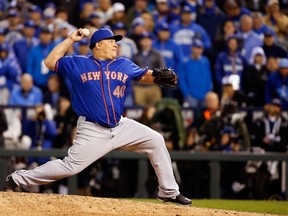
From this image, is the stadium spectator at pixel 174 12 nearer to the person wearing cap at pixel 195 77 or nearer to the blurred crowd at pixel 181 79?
the blurred crowd at pixel 181 79

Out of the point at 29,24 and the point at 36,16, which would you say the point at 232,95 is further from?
the point at 36,16

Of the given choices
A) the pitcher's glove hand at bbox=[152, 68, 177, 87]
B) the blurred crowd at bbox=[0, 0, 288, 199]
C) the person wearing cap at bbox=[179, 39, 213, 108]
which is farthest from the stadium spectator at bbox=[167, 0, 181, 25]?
the pitcher's glove hand at bbox=[152, 68, 177, 87]

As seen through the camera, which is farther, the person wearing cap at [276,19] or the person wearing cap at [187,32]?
the person wearing cap at [276,19]

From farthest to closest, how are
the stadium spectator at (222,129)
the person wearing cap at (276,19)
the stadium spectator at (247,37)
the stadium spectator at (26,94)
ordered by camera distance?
the person wearing cap at (276,19)
the stadium spectator at (247,37)
the stadium spectator at (26,94)
the stadium spectator at (222,129)

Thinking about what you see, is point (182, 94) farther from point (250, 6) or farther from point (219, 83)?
point (250, 6)

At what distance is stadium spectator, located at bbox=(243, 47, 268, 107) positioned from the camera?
52.7ft

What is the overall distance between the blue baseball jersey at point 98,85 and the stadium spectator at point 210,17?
804cm

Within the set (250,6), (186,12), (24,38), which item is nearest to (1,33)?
(24,38)

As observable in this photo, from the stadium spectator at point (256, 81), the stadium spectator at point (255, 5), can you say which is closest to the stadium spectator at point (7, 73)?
the stadium spectator at point (256, 81)

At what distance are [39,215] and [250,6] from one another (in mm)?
10459

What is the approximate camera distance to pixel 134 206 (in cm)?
937

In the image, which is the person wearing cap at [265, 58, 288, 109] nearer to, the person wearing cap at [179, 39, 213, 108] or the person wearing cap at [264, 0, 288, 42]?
the person wearing cap at [179, 39, 213, 108]

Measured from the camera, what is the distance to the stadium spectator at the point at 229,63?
1647 centimetres

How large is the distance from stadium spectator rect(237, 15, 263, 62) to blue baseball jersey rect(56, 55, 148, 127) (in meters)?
7.31
